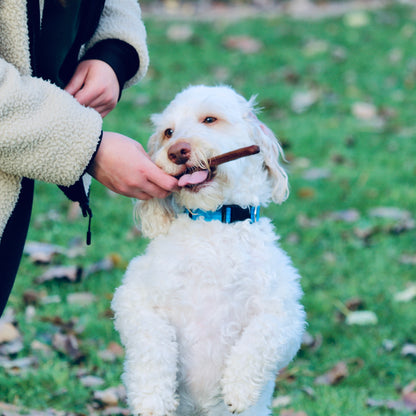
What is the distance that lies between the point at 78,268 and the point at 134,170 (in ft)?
7.67

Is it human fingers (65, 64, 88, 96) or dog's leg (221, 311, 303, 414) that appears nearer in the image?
dog's leg (221, 311, 303, 414)

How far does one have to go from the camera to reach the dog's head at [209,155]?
2.47m

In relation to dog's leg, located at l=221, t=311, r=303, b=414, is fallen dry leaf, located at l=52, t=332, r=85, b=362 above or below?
below

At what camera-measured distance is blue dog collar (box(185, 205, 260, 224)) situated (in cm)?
268

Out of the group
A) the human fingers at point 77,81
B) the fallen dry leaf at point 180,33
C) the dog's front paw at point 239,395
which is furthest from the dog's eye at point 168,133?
the fallen dry leaf at point 180,33

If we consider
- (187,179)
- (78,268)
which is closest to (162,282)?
(187,179)

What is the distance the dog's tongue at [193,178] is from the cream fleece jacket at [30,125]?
1.16 ft

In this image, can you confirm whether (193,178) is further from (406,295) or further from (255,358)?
(406,295)

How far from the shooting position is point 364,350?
151 inches

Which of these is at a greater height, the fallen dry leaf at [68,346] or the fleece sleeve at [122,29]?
the fleece sleeve at [122,29]

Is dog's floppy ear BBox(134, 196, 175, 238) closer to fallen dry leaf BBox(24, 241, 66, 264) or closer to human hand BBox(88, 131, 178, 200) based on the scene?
human hand BBox(88, 131, 178, 200)

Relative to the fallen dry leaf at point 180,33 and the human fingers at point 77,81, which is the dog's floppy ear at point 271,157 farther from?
the fallen dry leaf at point 180,33

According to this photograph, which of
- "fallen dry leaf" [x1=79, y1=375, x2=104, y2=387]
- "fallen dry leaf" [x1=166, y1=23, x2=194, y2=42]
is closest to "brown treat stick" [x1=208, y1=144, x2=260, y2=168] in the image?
"fallen dry leaf" [x1=79, y1=375, x2=104, y2=387]

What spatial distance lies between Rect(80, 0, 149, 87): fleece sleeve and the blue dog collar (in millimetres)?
567
